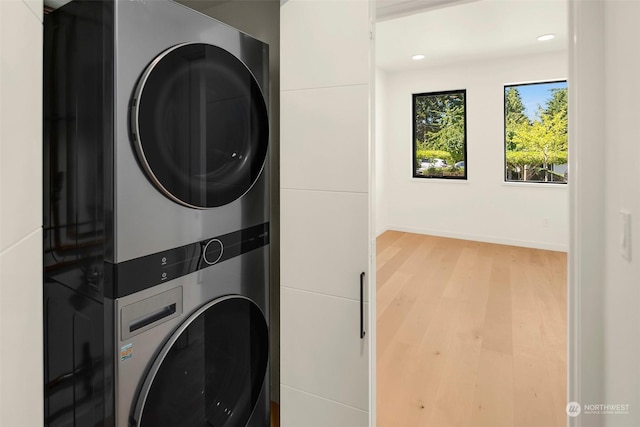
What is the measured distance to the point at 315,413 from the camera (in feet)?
4.65

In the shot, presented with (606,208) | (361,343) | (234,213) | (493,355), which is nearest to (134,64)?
(234,213)

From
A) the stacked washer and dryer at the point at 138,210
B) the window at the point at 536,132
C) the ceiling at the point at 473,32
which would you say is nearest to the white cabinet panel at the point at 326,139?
the stacked washer and dryer at the point at 138,210

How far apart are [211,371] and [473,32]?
174 inches

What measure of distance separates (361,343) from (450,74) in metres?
5.28

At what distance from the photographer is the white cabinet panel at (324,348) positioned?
133 cm

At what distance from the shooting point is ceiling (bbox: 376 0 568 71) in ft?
11.4

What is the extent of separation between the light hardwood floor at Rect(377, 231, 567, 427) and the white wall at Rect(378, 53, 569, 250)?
29.7 inches

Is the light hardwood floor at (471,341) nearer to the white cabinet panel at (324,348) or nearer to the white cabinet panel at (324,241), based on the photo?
the white cabinet panel at (324,348)

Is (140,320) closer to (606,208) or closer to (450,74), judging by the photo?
(606,208)
